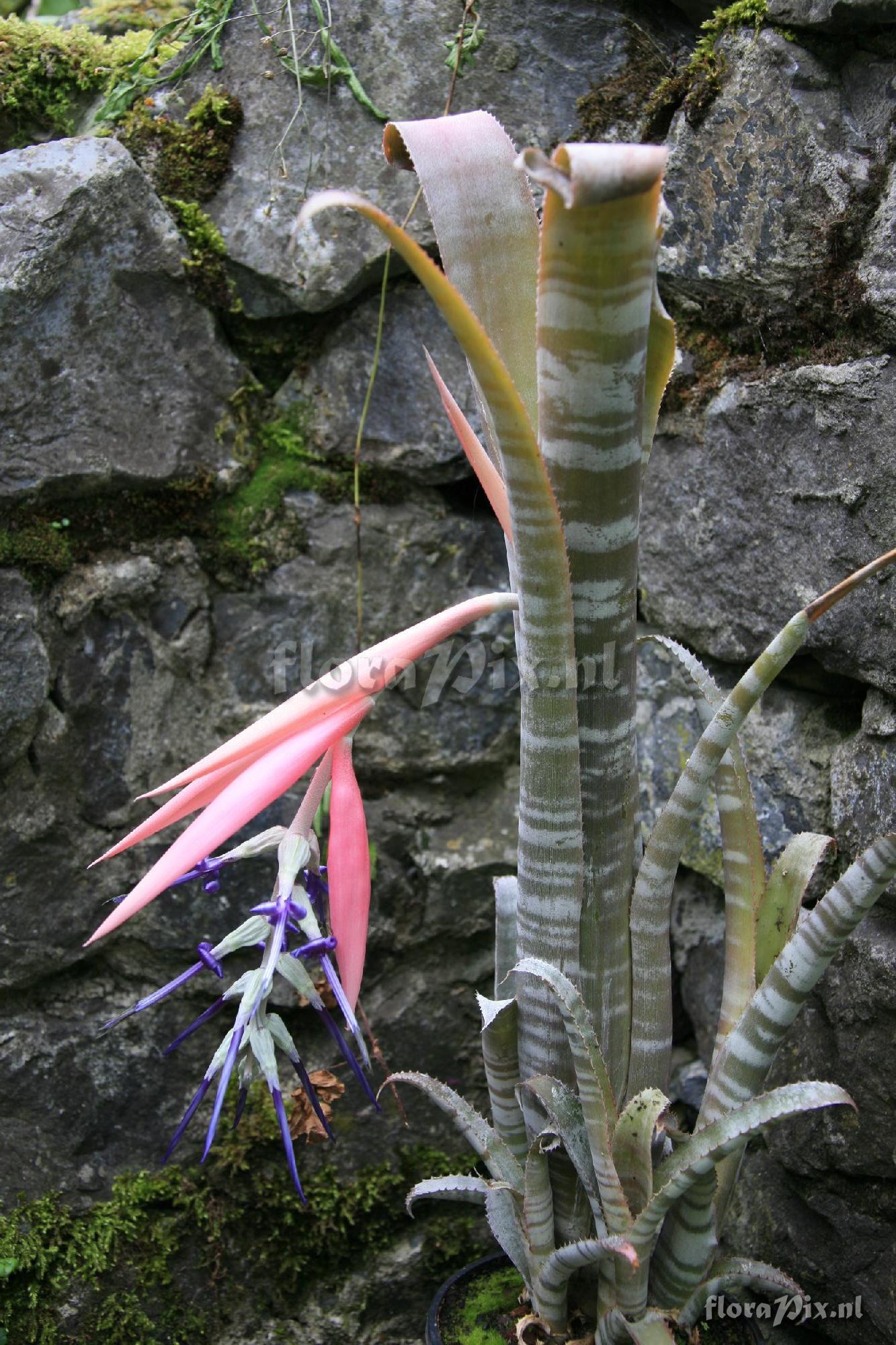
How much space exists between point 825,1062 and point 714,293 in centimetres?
89

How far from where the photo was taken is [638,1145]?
794mm

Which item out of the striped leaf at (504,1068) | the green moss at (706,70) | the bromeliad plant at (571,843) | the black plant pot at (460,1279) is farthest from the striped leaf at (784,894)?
the green moss at (706,70)

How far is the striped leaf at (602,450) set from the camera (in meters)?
0.60

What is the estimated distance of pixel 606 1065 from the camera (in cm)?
86

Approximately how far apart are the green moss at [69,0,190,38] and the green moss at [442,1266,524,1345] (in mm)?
1691

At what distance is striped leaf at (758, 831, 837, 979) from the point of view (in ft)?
2.85

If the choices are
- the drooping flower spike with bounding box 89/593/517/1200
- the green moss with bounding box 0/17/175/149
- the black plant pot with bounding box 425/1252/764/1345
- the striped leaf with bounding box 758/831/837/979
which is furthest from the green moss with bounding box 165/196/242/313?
the black plant pot with bounding box 425/1252/764/1345

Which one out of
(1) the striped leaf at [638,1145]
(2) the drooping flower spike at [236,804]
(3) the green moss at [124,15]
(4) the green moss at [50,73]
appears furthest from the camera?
(3) the green moss at [124,15]

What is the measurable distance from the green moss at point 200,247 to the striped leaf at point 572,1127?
1.03 metres

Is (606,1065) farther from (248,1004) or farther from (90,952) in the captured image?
(90,952)

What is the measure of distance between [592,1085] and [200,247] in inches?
43.0

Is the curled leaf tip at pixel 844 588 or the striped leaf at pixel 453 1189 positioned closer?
the curled leaf tip at pixel 844 588

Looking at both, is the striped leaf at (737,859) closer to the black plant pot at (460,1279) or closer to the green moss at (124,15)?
the black plant pot at (460,1279)

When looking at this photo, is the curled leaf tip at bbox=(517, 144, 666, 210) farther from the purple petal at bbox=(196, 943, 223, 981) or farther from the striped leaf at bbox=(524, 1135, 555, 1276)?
the striped leaf at bbox=(524, 1135, 555, 1276)
